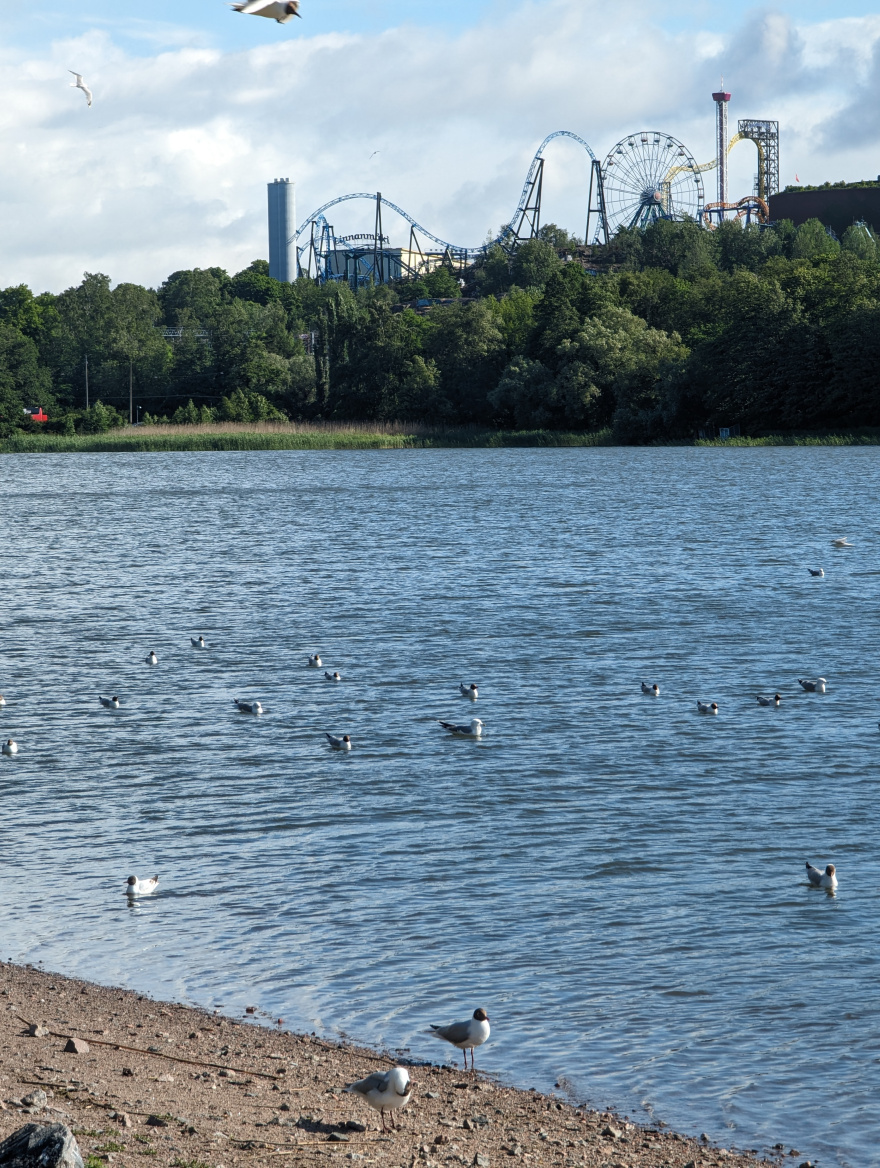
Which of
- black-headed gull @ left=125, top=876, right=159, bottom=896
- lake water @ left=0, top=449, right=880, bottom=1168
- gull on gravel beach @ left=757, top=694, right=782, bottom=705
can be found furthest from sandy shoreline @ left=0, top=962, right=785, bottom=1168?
gull on gravel beach @ left=757, top=694, right=782, bottom=705

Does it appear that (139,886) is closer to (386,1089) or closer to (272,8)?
(386,1089)

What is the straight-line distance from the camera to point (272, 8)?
736cm

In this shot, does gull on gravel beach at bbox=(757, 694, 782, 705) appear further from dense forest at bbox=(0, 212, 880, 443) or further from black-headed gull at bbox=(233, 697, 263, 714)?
dense forest at bbox=(0, 212, 880, 443)

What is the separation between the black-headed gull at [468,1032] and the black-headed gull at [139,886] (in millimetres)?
4286

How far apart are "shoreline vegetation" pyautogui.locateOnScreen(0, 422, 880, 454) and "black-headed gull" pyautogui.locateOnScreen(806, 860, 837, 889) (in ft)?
333

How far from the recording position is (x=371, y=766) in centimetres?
1697

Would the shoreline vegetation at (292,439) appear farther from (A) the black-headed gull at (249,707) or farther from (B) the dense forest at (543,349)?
(A) the black-headed gull at (249,707)

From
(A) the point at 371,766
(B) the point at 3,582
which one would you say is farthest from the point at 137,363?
(A) the point at 371,766

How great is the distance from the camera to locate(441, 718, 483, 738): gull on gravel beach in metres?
18.4

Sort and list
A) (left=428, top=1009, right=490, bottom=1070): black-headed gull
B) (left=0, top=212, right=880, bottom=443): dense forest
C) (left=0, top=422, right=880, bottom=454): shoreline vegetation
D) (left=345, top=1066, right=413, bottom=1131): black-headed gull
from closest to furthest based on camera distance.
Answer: (left=345, top=1066, right=413, bottom=1131): black-headed gull < (left=428, top=1009, right=490, bottom=1070): black-headed gull < (left=0, top=212, right=880, bottom=443): dense forest < (left=0, top=422, right=880, bottom=454): shoreline vegetation

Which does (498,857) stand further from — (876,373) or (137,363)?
(137,363)

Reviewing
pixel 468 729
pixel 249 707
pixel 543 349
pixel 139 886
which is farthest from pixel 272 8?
pixel 543 349

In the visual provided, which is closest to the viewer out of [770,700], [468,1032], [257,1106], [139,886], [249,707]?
[257,1106]

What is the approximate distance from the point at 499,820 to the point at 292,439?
108 m
